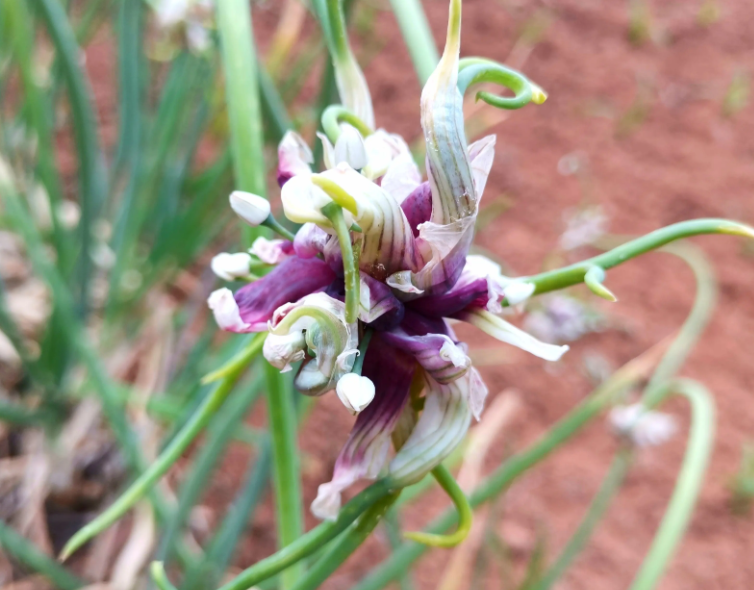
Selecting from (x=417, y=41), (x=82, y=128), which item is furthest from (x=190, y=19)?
(x=417, y=41)

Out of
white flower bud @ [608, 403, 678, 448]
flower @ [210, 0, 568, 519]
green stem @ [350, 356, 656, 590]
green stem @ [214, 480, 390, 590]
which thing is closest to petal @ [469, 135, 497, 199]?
flower @ [210, 0, 568, 519]

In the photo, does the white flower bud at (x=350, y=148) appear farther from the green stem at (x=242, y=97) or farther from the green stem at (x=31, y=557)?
the green stem at (x=31, y=557)

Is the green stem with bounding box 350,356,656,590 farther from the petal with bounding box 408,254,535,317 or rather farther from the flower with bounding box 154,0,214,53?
the flower with bounding box 154,0,214,53

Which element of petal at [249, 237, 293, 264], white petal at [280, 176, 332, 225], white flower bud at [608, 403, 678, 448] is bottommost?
white flower bud at [608, 403, 678, 448]

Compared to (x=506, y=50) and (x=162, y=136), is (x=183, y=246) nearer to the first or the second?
(x=162, y=136)

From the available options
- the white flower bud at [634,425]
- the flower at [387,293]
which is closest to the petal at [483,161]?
the flower at [387,293]

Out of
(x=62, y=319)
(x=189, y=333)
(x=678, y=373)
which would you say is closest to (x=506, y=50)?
(x=678, y=373)
